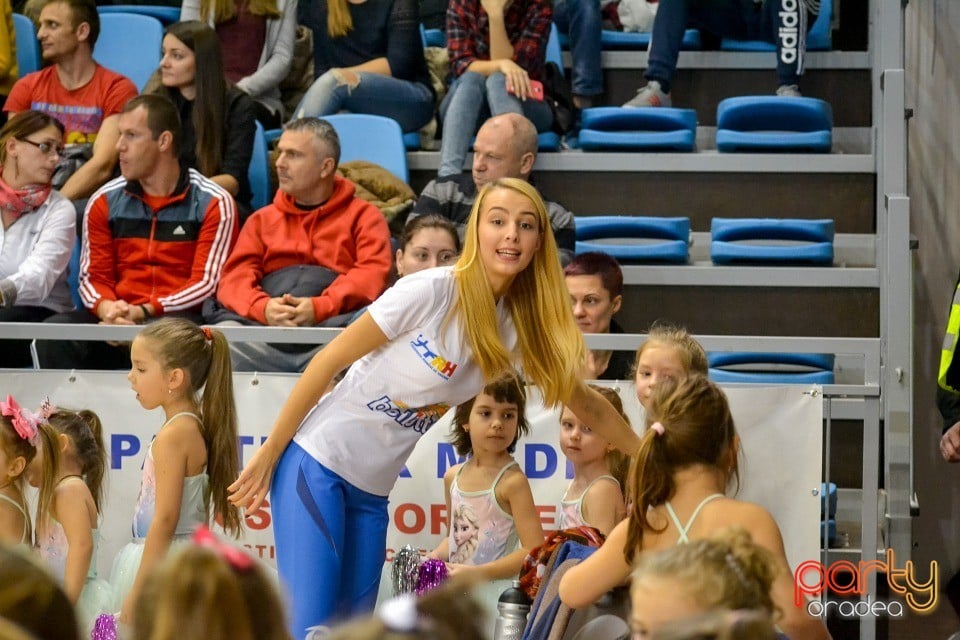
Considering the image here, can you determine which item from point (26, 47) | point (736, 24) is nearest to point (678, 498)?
point (736, 24)

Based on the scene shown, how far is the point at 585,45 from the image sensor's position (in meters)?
6.29

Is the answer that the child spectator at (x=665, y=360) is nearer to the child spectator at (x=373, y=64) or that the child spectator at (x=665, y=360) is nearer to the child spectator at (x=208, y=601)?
the child spectator at (x=208, y=601)

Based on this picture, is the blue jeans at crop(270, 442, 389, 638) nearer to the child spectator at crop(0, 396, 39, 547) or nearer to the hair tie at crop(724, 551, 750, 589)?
the child spectator at crop(0, 396, 39, 547)

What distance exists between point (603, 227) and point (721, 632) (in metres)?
4.16

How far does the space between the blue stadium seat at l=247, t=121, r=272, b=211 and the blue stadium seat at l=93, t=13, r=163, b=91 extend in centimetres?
93

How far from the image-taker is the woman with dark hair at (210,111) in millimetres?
5852

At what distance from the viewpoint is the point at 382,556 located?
140 inches

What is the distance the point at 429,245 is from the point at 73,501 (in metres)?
1.53

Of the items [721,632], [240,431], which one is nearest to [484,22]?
[240,431]

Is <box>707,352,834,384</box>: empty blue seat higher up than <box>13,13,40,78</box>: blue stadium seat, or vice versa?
<box>13,13,40,78</box>: blue stadium seat

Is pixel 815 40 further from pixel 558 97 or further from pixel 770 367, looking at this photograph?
pixel 770 367

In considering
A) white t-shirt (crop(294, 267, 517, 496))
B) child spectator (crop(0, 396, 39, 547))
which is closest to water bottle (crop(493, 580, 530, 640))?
white t-shirt (crop(294, 267, 517, 496))

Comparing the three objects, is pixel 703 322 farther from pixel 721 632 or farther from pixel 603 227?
pixel 721 632

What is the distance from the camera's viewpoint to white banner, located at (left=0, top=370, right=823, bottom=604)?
414 cm
